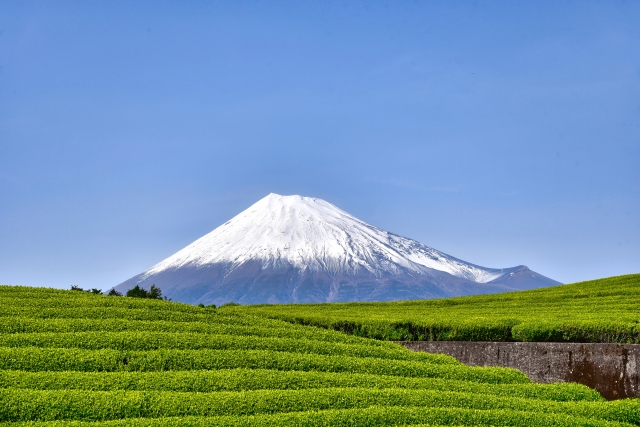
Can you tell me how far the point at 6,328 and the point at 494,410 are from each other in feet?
33.4

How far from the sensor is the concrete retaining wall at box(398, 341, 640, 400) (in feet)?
47.7

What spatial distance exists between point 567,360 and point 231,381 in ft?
30.3

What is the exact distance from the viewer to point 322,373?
11961 mm

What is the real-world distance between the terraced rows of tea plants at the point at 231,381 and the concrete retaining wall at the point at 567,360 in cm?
219

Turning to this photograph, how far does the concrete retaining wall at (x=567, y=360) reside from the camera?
14542 millimetres

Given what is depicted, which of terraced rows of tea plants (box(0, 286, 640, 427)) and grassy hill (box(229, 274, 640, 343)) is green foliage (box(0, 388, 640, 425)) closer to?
terraced rows of tea plants (box(0, 286, 640, 427))

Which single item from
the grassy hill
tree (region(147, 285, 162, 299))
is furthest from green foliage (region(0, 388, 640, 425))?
tree (region(147, 285, 162, 299))

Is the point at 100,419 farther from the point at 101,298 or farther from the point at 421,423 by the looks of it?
the point at 101,298

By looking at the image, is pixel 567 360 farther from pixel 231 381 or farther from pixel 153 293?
pixel 153 293

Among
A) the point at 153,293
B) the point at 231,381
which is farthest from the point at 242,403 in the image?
the point at 153,293

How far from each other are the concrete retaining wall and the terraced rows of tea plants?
7.19 feet

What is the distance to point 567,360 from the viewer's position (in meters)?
15.5

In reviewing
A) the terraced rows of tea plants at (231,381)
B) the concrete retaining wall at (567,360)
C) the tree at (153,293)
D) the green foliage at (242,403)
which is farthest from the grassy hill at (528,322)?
the tree at (153,293)

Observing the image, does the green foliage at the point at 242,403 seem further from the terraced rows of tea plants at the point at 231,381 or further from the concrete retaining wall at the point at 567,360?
the concrete retaining wall at the point at 567,360
